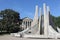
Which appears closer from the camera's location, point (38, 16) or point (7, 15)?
point (38, 16)

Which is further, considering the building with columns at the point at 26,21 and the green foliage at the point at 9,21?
the building with columns at the point at 26,21

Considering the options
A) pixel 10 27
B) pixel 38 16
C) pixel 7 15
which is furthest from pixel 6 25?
pixel 38 16

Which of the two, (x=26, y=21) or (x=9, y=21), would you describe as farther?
(x=26, y=21)

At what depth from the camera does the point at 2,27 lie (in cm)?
4550

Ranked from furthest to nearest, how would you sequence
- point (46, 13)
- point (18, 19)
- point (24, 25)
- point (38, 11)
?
point (24, 25) < point (18, 19) < point (38, 11) < point (46, 13)

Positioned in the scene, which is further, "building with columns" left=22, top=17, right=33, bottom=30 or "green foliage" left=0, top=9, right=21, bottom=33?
"building with columns" left=22, top=17, right=33, bottom=30

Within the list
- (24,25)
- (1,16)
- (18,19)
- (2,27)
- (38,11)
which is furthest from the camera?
(24,25)

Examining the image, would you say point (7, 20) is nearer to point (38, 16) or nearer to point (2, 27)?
point (2, 27)

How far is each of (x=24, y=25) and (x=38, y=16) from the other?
3684 cm

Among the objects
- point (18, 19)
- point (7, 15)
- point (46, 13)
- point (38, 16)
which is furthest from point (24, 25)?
point (46, 13)

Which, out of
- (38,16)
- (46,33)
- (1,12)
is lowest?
(46,33)

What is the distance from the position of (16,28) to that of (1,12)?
8.18 meters

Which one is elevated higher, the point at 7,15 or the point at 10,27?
the point at 7,15

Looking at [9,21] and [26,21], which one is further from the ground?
[26,21]
